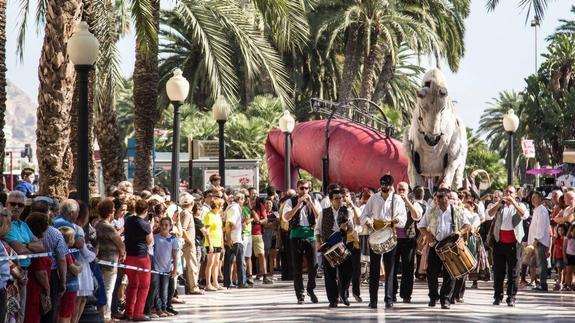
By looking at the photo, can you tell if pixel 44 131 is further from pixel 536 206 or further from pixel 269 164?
pixel 269 164

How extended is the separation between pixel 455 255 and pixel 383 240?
101 cm

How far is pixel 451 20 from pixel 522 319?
3000 centimetres

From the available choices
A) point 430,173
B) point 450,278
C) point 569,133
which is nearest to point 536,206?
point 430,173

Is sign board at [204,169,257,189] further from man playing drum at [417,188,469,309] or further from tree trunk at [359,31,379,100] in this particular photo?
man playing drum at [417,188,469,309]

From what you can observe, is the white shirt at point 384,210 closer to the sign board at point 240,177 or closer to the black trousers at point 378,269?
the black trousers at point 378,269

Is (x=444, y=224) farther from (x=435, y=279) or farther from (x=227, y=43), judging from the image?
(x=227, y=43)

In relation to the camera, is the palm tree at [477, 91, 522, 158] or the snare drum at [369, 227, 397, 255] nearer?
the snare drum at [369, 227, 397, 255]

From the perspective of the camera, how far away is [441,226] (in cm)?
1745

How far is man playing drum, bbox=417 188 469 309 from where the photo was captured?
1745cm

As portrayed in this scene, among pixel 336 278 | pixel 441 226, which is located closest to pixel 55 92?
pixel 336 278

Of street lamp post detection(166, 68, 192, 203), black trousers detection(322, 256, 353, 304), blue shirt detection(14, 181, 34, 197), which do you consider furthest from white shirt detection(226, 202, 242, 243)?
black trousers detection(322, 256, 353, 304)

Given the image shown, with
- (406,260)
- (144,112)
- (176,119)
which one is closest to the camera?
(406,260)

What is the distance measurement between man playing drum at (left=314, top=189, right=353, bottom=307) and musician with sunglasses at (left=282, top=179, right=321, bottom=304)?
588 mm

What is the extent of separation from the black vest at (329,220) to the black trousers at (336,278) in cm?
36
